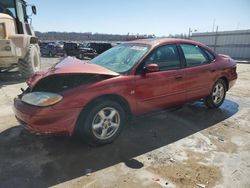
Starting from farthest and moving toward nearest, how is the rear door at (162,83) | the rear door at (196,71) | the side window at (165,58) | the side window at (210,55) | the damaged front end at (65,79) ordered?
1. the side window at (210,55)
2. the rear door at (196,71)
3. the side window at (165,58)
4. the rear door at (162,83)
5. the damaged front end at (65,79)

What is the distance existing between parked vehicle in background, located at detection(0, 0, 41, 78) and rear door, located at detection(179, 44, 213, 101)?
234 inches

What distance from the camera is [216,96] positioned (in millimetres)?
6012

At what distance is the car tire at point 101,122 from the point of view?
12.4ft

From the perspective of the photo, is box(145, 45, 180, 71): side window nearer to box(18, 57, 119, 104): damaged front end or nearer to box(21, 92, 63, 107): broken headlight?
box(18, 57, 119, 104): damaged front end

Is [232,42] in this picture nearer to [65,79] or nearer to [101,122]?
[101,122]

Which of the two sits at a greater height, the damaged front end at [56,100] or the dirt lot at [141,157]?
the damaged front end at [56,100]

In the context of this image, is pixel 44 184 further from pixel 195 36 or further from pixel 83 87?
pixel 195 36

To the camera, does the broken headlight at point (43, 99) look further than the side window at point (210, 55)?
No

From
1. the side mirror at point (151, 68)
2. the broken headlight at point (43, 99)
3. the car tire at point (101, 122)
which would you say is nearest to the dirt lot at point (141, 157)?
the car tire at point (101, 122)

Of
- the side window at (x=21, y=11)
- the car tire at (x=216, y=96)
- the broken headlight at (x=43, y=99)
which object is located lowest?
the car tire at (x=216, y=96)

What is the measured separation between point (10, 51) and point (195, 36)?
28354mm

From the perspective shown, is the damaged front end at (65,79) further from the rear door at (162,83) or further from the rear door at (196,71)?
the rear door at (196,71)

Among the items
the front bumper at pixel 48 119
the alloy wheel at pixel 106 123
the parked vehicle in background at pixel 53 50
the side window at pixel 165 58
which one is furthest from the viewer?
the parked vehicle in background at pixel 53 50

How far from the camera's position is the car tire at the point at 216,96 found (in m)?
5.89
